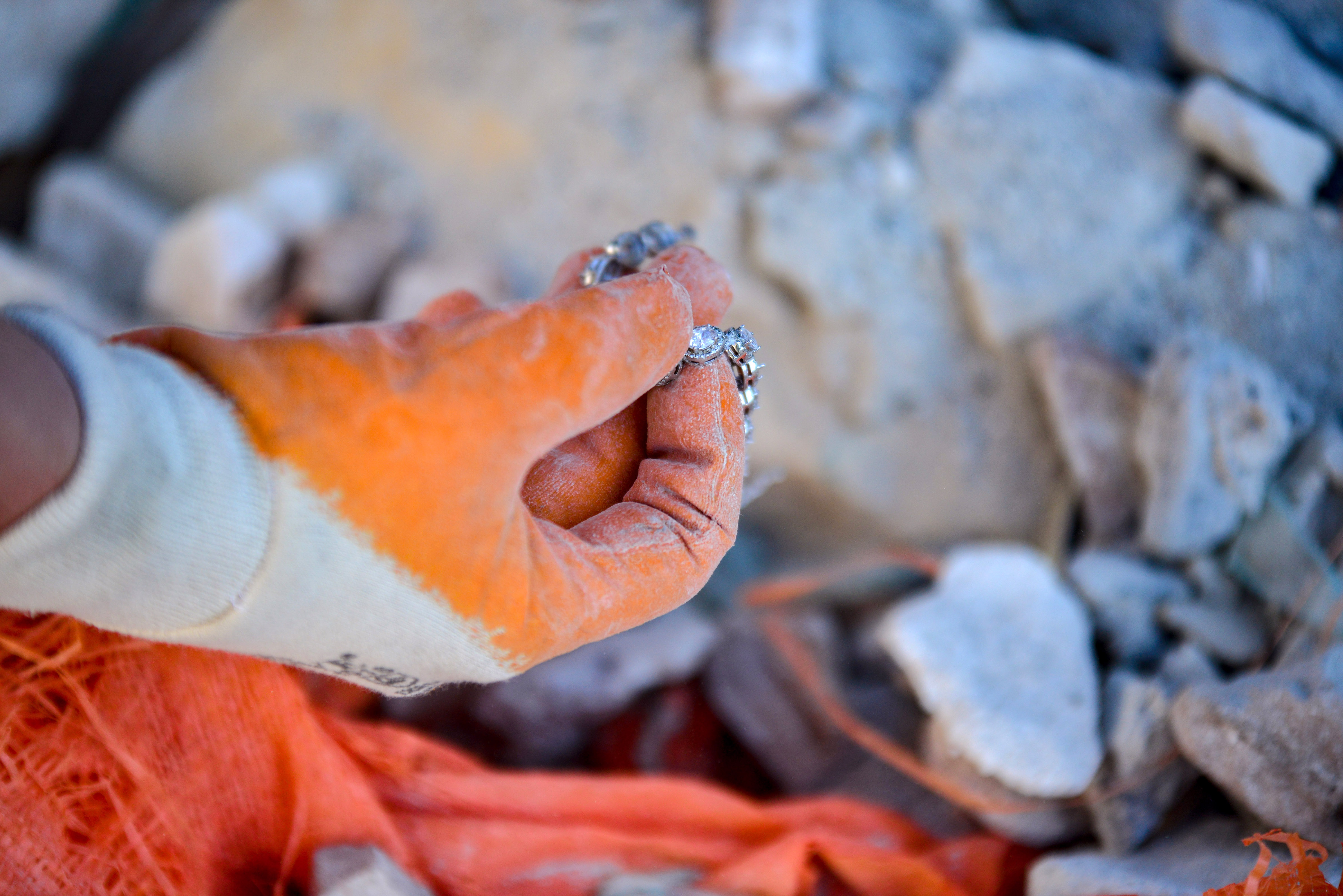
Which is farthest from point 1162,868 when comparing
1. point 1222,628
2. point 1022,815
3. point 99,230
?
point 99,230

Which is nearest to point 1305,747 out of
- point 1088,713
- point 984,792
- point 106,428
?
point 1088,713

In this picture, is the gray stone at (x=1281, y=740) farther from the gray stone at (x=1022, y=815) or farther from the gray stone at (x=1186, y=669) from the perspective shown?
the gray stone at (x=1022, y=815)

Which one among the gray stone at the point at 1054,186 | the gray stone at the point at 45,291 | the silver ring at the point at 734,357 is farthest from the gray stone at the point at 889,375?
the gray stone at the point at 45,291

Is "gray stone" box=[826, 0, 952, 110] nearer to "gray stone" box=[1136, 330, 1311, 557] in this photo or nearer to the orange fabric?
"gray stone" box=[1136, 330, 1311, 557]

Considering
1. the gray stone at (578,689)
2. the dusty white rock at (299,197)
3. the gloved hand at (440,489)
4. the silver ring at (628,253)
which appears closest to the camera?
the gloved hand at (440,489)

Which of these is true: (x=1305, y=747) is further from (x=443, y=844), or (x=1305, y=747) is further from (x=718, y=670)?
(x=443, y=844)

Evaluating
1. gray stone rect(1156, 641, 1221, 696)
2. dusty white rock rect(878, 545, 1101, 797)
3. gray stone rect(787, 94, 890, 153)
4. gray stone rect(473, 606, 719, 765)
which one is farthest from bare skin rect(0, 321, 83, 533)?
gray stone rect(787, 94, 890, 153)
